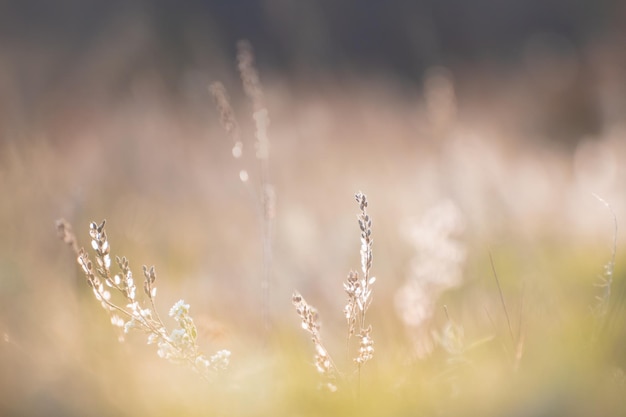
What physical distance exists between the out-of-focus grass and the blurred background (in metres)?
0.01

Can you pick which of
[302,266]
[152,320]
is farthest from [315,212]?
[152,320]

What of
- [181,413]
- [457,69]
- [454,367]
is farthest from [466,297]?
[457,69]

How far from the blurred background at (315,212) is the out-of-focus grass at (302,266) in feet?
0.03

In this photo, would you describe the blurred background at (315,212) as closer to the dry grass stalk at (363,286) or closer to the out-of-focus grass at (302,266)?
the out-of-focus grass at (302,266)

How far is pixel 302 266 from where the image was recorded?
3.12m

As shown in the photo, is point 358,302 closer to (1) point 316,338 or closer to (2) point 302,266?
(1) point 316,338

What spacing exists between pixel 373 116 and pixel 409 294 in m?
4.20

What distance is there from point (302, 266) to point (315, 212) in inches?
37.7

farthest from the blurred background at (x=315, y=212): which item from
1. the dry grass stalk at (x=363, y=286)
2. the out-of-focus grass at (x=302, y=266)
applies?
the dry grass stalk at (x=363, y=286)

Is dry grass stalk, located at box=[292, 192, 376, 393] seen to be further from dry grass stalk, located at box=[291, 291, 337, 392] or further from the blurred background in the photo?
the blurred background

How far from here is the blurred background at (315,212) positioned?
59.6 inches

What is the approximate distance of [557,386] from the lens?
1317 millimetres

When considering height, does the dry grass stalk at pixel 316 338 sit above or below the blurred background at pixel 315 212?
below

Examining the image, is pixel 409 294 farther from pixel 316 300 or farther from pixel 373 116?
pixel 373 116
